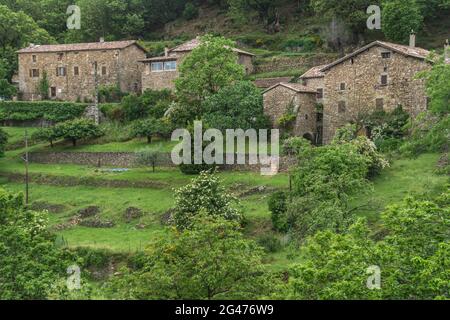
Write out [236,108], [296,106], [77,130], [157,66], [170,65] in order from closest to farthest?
[236,108] < [296,106] < [77,130] < [170,65] < [157,66]

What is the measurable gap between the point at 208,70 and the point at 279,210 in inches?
833

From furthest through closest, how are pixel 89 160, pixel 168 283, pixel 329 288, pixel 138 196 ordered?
pixel 89 160 < pixel 138 196 < pixel 168 283 < pixel 329 288

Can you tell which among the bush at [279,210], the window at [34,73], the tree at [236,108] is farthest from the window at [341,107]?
the window at [34,73]

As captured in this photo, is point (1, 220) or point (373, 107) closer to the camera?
point (1, 220)

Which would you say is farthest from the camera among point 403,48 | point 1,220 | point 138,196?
point 403,48

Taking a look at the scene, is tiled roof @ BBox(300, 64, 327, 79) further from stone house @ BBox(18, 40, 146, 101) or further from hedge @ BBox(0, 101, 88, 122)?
hedge @ BBox(0, 101, 88, 122)

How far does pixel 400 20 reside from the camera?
6569 centimetres

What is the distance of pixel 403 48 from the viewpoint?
52.9 m

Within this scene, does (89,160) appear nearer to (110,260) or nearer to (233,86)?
(233,86)

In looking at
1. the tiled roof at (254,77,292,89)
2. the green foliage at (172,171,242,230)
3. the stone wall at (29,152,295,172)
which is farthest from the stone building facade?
the green foliage at (172,171,242,230)

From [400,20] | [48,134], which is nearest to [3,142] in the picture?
[48,134]

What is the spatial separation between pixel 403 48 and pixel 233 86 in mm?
13219

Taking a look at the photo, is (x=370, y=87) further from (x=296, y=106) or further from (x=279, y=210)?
(x=279, y=210)

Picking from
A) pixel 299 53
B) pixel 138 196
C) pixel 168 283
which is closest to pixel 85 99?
pixel 299 53
